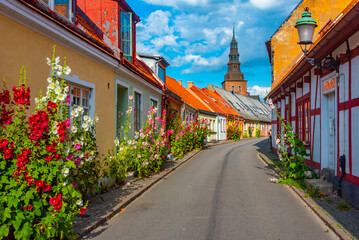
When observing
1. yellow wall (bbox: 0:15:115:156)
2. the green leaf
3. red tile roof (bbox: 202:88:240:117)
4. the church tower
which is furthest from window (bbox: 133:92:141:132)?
the church tower

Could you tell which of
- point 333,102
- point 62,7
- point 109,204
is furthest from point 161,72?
point 109,204

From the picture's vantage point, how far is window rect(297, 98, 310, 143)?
1105 centimetres

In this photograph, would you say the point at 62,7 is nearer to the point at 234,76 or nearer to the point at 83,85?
the point at 83,85

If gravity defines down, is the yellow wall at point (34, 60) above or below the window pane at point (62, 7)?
below

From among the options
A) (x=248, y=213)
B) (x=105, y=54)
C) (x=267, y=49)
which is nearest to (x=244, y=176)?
(x=248, y=213)

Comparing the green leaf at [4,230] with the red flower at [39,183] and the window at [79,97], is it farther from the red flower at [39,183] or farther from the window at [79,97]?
the window at [79,97]

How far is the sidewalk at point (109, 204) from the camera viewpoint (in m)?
5.22

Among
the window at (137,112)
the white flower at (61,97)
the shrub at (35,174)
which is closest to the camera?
the shrub at (35,174)

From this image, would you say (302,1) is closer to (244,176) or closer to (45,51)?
(244,176)

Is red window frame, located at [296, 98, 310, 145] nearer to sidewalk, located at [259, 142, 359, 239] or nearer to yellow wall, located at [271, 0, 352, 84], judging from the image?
sidewalk, located at [259, 142, 359, 239]

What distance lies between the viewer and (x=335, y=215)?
583 centimetres

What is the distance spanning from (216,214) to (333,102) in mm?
4747

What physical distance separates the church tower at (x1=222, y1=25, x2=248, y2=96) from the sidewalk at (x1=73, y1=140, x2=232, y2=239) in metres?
84.2

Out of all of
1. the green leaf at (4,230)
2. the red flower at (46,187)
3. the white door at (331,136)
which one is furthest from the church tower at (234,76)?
the green leaf at (4,230)
